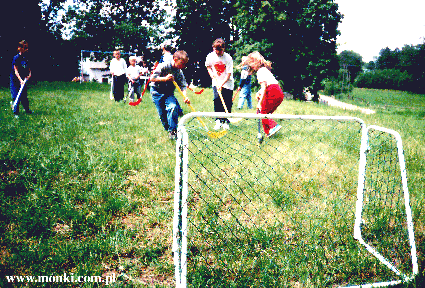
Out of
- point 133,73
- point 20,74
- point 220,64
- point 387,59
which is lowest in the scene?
point 20,74

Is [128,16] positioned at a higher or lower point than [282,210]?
higher

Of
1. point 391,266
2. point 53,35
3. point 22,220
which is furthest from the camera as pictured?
point 53,35

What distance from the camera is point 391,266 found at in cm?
236

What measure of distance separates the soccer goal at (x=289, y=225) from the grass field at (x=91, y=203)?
277mm

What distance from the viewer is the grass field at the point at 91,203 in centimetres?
226

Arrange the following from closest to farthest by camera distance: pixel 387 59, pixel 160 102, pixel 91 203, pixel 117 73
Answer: pixel 91 203, pixel 160 102, pixel 117 73, pixel 387 59

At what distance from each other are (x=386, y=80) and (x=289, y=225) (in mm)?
69339

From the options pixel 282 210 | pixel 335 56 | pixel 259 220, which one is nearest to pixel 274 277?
pixel 259 220

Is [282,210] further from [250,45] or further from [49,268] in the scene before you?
[250,45]

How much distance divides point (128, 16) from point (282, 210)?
110ft

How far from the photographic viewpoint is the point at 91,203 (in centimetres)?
313

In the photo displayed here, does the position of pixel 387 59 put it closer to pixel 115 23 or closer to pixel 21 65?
pixel 115 23

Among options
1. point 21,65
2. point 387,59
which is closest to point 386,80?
point 387,59

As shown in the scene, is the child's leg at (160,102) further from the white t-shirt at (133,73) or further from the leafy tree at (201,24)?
the leafy tree at (201,24)
